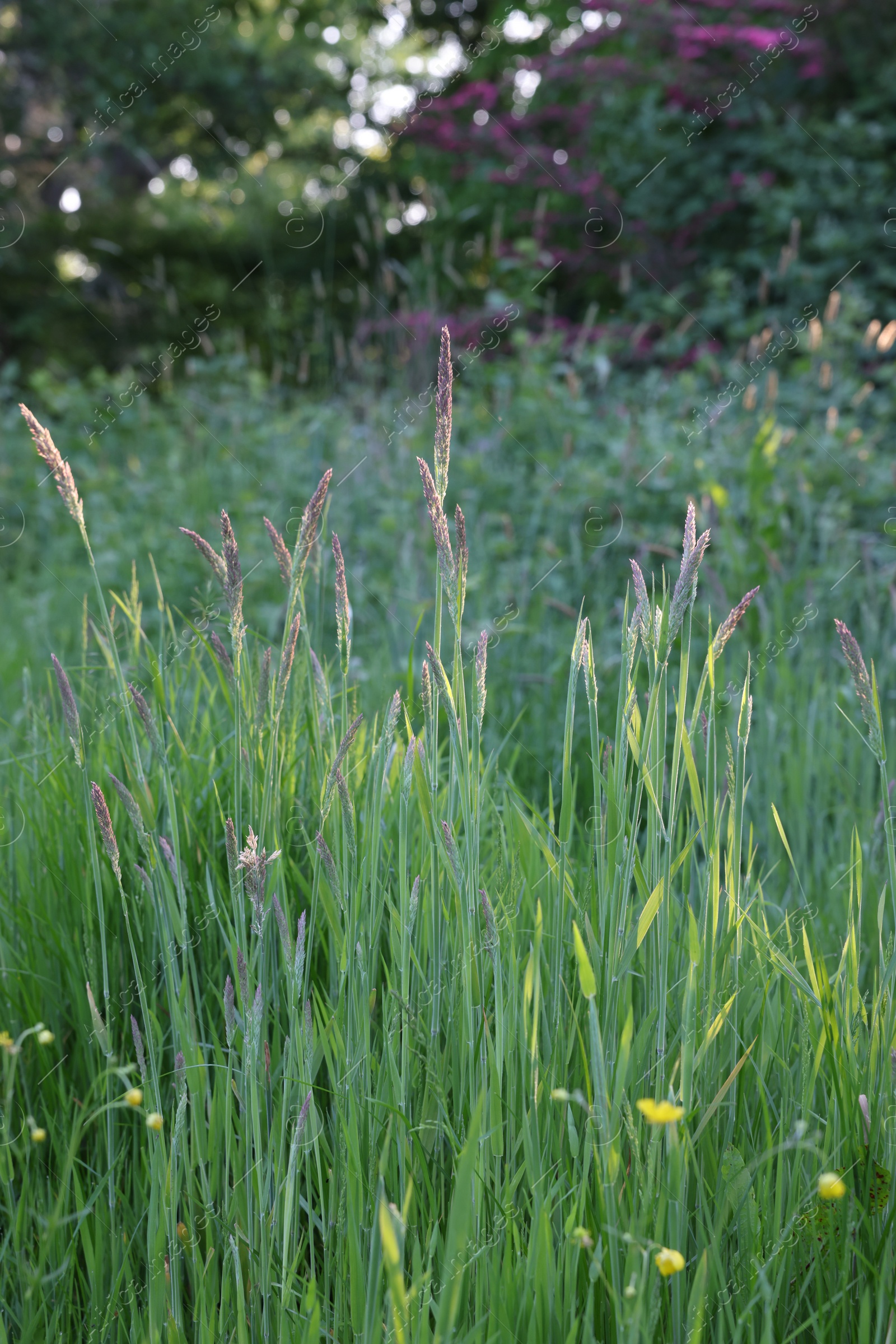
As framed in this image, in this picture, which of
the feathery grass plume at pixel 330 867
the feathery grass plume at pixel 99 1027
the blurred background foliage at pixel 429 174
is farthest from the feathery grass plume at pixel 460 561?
the blurred background foliage at pixel 429 174

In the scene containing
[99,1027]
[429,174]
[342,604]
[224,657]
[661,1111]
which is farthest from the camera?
[429,174]

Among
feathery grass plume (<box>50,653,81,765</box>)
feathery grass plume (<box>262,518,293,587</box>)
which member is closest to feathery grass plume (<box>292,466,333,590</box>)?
feathery grass plume (<box>262,518,293,587</box>)

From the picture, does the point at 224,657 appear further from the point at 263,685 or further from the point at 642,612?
the point at 642,612

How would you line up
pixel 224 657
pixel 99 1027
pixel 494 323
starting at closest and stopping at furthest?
pixel 99 1027 → pixel 224 657 → pixel 494 323

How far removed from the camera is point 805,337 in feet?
18.1

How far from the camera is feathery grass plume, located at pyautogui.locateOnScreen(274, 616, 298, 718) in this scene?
3.07 ft

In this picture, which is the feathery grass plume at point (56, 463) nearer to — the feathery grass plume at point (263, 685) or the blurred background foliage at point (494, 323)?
the feathery grass plume at point (263, 685)

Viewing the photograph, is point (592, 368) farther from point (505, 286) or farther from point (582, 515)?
point (582, 515)

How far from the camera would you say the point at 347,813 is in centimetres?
97

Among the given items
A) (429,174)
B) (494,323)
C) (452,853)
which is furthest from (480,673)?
(429,174)

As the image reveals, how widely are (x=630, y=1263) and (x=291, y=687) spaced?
0.88m

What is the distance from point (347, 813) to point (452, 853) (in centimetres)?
12

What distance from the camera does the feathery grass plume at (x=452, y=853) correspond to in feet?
2.88

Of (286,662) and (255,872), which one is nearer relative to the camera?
(255,872)
